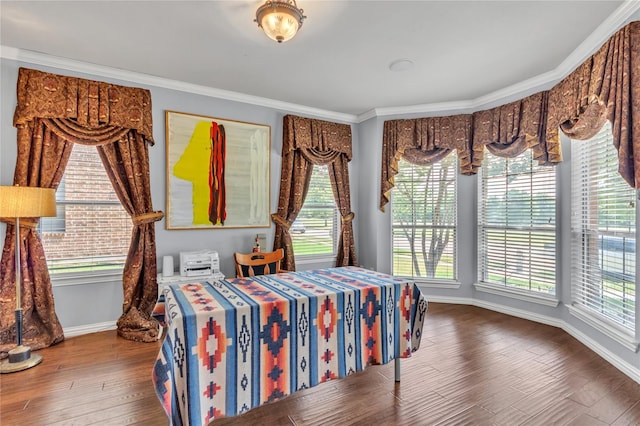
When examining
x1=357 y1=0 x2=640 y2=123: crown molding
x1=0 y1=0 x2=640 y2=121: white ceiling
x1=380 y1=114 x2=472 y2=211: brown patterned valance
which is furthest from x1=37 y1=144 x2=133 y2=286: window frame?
x1=357 y1=0 x2=640 y2=123: crown molding

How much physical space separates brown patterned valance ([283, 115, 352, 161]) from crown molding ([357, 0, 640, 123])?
1.52ft

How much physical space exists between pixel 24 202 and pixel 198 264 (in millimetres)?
1509

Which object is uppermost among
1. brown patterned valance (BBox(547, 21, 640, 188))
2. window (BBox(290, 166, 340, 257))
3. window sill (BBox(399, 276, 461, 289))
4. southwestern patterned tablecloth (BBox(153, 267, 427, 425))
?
brown patterned valance (BBox(547, 21, 640, 188))

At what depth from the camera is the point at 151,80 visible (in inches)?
137

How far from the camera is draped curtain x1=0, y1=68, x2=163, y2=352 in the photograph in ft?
9.57

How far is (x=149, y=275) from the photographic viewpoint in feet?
11.2

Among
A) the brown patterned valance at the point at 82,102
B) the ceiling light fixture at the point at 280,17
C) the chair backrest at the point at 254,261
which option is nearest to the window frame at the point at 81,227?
the brown patterned valance at the point at 82,102

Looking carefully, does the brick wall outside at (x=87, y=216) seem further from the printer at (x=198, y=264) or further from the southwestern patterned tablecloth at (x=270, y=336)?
the southwestern patterned tablecloth at (x=270, y=336)

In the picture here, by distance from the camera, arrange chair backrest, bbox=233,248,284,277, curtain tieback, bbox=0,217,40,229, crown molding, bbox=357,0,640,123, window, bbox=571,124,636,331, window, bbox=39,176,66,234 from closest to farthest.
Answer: crown molding, bbox=357,0,640,123, window, bbox=571,124,636,331, curtain tieback, bbox=0,217,40,229, window, bbox=39,176,66,234, chair backrest, bbox=233,248,284,277

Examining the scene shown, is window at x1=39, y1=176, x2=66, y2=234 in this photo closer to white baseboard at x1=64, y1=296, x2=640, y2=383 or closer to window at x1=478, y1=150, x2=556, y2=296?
white baseboard at x1=64, y1=296, x2=640, y2=383

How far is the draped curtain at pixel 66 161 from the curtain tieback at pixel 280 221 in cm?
140

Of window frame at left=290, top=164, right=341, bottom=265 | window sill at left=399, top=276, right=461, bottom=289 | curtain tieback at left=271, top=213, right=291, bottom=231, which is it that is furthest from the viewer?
window frame at left=290, top=164, right=341, bottom=265

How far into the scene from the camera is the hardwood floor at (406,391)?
1957mm

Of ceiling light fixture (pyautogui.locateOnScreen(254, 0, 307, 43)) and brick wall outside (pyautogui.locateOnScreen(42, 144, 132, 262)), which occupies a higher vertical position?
ceiling light fixture (pyautogui.locateOnScreen(254, 0, 307, 43))
